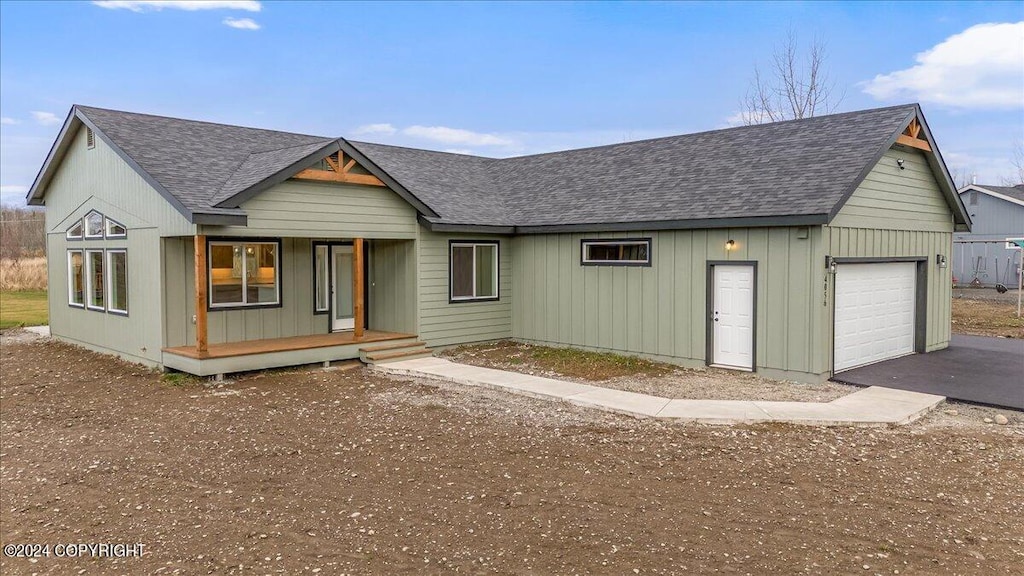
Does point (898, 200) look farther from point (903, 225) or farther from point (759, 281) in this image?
point (759, 281)

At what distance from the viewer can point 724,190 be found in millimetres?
11578

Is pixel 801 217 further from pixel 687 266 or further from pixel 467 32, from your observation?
pixel 467 32

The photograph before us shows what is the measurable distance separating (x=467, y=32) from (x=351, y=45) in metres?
4.65

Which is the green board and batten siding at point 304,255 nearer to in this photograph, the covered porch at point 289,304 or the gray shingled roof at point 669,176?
the covered porch at point 289,304

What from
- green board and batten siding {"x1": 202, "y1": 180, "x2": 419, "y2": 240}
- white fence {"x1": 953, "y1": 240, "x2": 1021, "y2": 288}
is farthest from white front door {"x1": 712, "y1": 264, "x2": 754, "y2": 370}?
white fence {"x1": 953, "y1": 240, "x2": 1021, "y2": 288}

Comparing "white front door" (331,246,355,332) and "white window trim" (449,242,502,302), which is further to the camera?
"white window trim" (449,242,502,302)

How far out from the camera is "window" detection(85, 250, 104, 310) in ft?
43.1

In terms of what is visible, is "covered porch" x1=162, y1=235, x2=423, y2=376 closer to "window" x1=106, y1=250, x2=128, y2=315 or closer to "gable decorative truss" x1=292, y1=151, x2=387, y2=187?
"gable decorative truss" x1=292, y1=151, x2=387, y2=187

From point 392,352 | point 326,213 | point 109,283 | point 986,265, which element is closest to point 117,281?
point 109,283

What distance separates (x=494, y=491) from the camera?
5.69 meters

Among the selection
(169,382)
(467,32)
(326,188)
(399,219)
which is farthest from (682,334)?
(467,32)

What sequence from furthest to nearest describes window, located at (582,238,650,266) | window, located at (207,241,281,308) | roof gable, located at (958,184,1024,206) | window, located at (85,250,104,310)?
roof gable, located at (958,184,1024,206) < window, located at (85,250,104,310) < window, located at (582,238,650,266) < window, located at (207,241,281,308)

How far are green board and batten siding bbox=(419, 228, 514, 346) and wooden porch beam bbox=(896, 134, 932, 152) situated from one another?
7397mm

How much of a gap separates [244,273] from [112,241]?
268 cm
